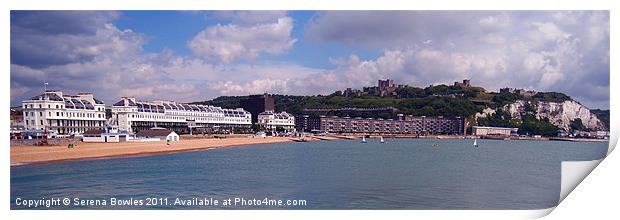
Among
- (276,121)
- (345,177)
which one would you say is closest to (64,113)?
(276,121)

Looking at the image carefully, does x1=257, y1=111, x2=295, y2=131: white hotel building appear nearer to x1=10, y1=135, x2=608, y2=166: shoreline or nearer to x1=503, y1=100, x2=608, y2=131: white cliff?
x1=10, y1=135, x2=608, y2=166: shoreline

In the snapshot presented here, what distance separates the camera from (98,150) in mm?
7340

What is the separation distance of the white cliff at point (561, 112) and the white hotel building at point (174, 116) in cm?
355

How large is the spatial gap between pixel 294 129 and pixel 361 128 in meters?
1.27

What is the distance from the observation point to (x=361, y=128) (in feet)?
30.2

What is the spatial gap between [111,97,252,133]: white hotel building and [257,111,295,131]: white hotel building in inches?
7.4

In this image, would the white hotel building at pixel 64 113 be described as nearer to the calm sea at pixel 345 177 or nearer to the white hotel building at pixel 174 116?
the white hotel building at pixel 174 116

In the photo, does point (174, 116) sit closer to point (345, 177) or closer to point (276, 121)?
point (276, 121)

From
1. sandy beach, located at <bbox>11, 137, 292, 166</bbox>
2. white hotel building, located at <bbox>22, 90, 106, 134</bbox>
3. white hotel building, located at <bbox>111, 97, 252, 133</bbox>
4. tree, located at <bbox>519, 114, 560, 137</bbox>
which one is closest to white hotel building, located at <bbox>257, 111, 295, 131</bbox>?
white hotel building, located at <bbox>111, 97, 252, 133</bbox>

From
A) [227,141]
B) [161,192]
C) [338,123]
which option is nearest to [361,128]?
[338,123]

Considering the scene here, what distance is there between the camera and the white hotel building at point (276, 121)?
7938 millimetres

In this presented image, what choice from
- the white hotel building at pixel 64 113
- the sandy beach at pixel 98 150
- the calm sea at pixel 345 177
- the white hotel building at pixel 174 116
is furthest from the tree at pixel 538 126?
the white hotel building at pixel 64 113

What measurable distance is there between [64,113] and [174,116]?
4.15 feet

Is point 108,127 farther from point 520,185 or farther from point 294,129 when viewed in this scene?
point 520,185
